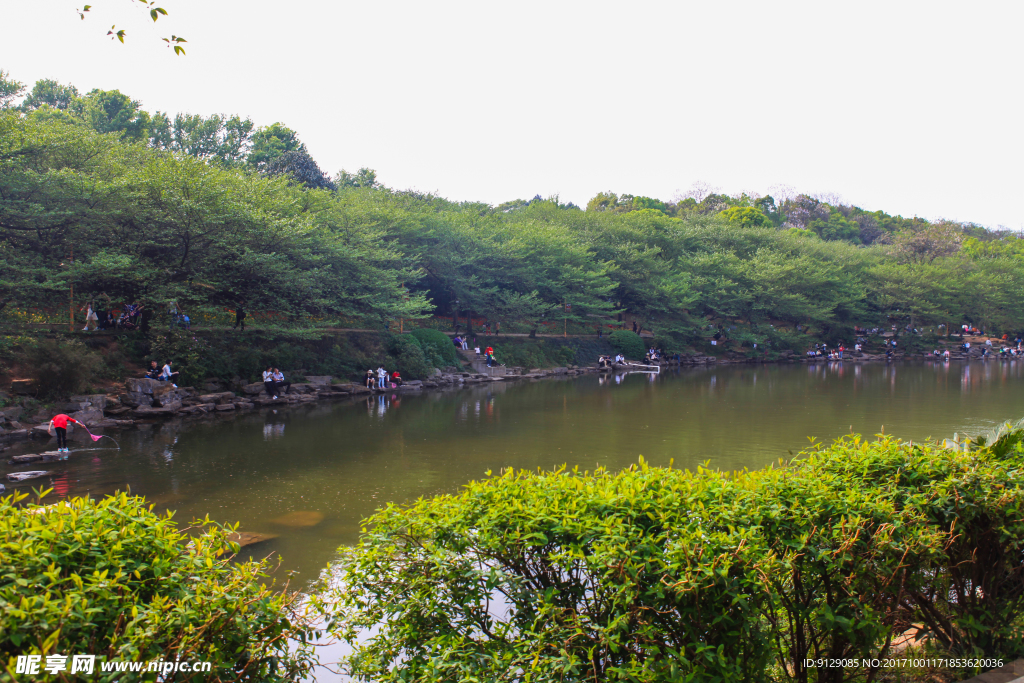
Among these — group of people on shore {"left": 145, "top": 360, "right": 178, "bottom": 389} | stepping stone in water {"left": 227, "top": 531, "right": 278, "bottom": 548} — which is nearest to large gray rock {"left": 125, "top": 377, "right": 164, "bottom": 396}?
group of people on shore {"left": 145, "top": 360, "right": 178, "bottom": 389}

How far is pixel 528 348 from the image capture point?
107 feet

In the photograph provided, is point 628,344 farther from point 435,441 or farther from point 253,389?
point 435,441

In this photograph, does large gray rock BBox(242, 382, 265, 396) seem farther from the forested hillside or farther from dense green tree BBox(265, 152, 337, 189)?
dense green tree BBox(265, 152, 337, 189)

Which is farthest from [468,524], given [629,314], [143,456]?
[629,314]

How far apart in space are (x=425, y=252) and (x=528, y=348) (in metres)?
7.30

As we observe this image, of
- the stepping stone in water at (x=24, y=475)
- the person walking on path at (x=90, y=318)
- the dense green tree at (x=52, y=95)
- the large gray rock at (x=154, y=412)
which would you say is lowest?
the stepping stone in water at (x=24, y=475)

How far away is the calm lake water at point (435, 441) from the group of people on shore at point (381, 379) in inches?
61.9

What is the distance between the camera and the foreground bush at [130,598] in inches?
77.3

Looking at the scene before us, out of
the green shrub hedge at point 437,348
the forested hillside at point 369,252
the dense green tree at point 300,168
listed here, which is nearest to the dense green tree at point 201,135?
the forested hillside at point 369,252

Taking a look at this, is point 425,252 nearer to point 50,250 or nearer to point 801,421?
point 50,250

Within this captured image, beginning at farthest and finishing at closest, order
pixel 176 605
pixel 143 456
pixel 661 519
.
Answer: pixel 143 456 → pixel 661 519 → pixel 176 605

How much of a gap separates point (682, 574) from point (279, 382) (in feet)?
62.7

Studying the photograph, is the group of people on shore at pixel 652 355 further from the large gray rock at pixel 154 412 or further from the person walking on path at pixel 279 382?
the large gray rock at pixel 154 412

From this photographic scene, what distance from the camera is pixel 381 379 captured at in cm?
2303
